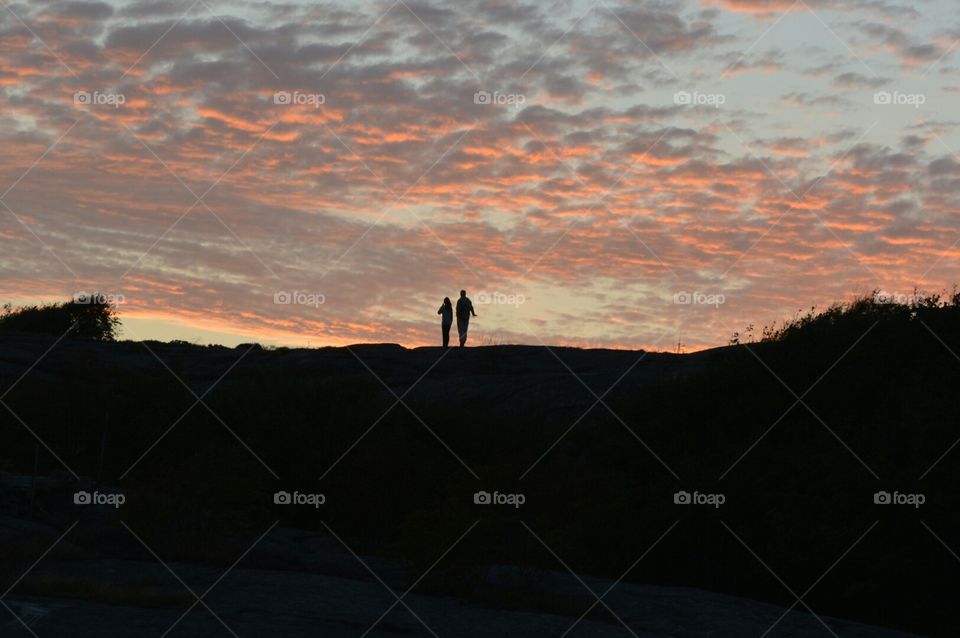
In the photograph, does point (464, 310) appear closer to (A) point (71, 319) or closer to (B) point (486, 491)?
(B) point (486, 491)

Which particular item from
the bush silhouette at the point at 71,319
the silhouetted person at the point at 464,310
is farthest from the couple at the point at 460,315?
the bush silhouette at the point at 71,319

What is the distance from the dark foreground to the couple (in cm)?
102

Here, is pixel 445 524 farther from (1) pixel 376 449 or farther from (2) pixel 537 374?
(2) pixel 537 374

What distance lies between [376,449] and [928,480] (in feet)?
49.9

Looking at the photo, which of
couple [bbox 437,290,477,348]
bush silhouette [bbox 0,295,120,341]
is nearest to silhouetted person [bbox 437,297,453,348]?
couple [bbox 437,290,477,348]

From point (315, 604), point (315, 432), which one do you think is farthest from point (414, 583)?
point (315, 432)

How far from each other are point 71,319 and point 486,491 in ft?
136

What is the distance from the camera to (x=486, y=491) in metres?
29.0

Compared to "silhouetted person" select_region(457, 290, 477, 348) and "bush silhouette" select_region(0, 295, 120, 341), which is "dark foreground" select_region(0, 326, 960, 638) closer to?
"silhouetted person" select_region(457, 290, 477, 348)

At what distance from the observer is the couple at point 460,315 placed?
42250 millimetres

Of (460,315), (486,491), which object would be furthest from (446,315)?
(486,491)

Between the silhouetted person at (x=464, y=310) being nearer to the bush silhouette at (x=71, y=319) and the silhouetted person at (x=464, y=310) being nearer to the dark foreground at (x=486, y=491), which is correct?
the dark foreground at (x=486, y=491)

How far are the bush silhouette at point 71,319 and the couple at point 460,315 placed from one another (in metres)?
25.2

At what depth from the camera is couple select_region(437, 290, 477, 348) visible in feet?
139
